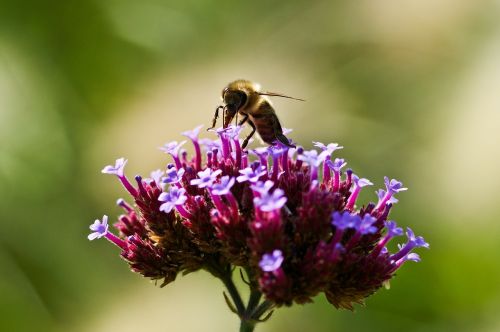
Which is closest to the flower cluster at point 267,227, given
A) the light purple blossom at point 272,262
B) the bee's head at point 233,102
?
the light purple blossom at point 272,262

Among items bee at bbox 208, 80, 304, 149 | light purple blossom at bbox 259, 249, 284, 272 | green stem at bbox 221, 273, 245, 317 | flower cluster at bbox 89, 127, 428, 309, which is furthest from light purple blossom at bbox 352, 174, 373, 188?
green stem at bbox 221, 273, 245, 317

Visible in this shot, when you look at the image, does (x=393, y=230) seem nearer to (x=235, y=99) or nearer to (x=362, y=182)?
(x=362, y=182)

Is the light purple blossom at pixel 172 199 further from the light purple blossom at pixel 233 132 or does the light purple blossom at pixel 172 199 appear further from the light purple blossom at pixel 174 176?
the light purple blossom at pixel 233 132

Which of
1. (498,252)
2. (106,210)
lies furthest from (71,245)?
(498,252)

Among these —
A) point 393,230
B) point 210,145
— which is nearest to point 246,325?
point 393,230

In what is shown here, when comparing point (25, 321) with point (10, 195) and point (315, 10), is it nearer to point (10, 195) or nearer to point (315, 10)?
point (10, 195)

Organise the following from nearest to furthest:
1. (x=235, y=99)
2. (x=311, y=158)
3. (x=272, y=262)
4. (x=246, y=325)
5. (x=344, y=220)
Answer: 1. (x=272, y=262)
2. (x=344, y=220)
3. (x=311, y=158)
4. (x=246, y=325)
5. (x=235, y=99)
